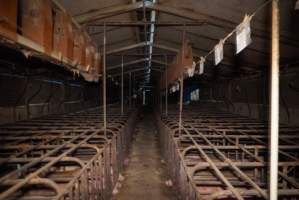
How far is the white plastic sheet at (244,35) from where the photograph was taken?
173 centimetres

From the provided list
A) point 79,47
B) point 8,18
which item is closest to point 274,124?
point 8,18

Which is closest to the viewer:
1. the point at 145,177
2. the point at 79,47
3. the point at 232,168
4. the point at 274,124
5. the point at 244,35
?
the point at 274,124

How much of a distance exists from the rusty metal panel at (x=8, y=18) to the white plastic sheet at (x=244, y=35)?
5.12ft

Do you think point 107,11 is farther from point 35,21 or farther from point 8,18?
point 8,18

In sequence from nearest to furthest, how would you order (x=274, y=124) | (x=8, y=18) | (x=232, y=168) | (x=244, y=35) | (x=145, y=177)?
1. (x=274, y=124)
2. (x=244, y=35)
3. (x=8, y=18)
4. (x=232, y=168)
5. (x=145, y=177)

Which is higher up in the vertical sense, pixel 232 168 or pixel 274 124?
pixel 274 124

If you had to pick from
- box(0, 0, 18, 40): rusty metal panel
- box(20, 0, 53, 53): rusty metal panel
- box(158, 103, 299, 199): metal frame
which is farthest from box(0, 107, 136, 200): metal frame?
box(20, 0, 53, 53): rusty metal panel

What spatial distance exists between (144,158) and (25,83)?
9.24ft

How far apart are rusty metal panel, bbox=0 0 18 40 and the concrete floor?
8.45ft

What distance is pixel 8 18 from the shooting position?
1.97 meters

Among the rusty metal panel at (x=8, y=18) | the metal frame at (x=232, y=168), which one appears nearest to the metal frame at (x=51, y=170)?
the metal frame at (x=232, y=168)

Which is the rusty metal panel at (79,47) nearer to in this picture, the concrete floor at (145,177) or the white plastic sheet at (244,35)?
the concrete floor at (145,177)

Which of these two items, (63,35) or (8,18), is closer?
(8,18)

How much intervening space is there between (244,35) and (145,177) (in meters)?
3.44
